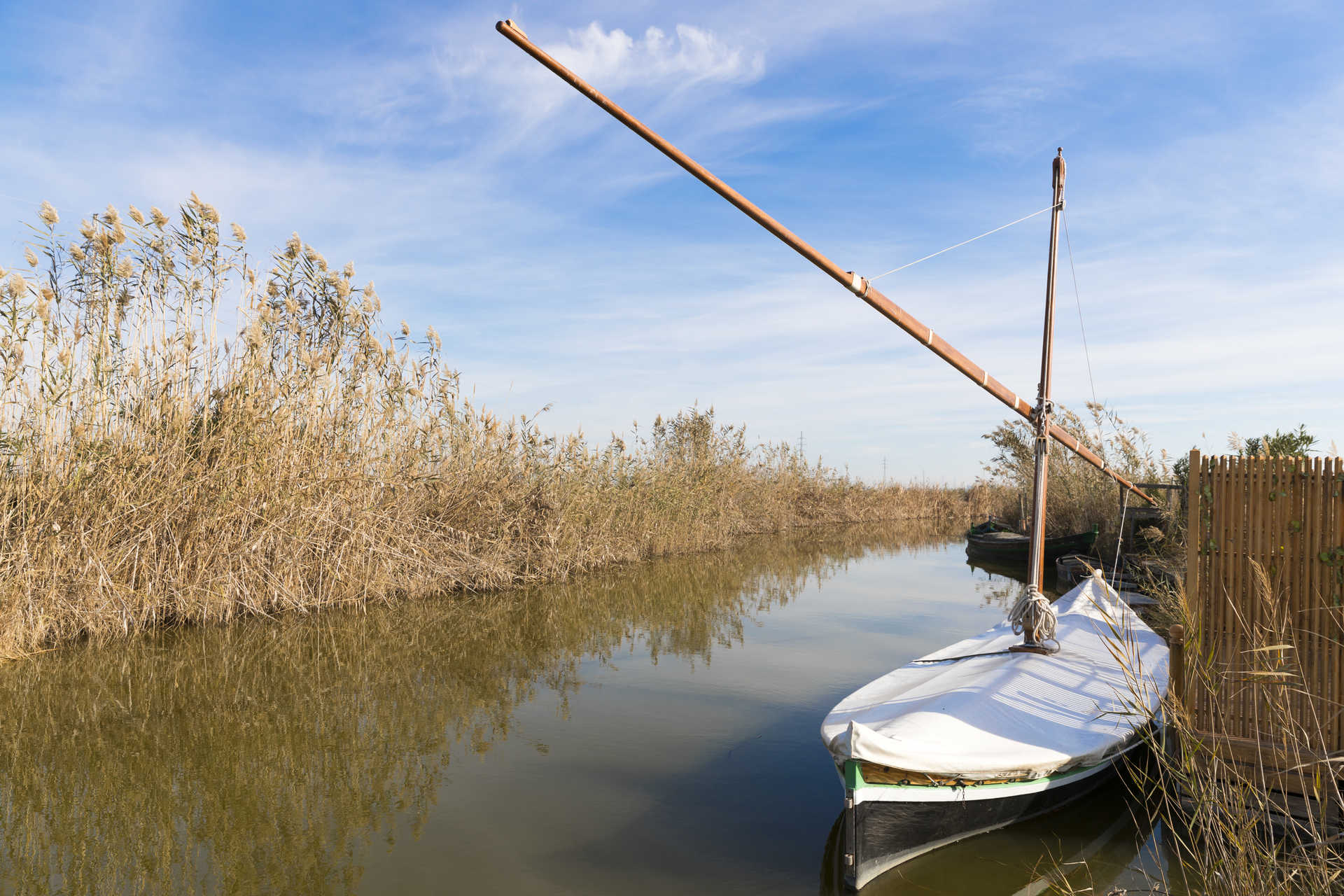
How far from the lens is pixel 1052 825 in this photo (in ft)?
17.4

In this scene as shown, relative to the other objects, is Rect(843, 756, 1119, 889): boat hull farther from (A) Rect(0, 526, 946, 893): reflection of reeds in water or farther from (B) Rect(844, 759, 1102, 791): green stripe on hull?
(A) Rect(0, 526, 946, 893): reflection of reeds in water

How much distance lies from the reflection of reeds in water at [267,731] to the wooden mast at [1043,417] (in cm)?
442

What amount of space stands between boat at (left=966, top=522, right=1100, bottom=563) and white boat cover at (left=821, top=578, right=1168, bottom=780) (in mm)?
10472

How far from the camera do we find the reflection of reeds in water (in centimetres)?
478

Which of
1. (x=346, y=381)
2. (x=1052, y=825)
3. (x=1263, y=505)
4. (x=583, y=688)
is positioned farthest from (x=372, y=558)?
(x=1263, y=505)

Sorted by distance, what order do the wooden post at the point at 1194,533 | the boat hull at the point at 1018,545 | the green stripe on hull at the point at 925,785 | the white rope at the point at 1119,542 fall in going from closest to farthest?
the green stripe on hull at the point at 925,785
the wooden post at the point at 1194,533
the white rope at the point at 1119,542
the boat hull at the point at 1018,545

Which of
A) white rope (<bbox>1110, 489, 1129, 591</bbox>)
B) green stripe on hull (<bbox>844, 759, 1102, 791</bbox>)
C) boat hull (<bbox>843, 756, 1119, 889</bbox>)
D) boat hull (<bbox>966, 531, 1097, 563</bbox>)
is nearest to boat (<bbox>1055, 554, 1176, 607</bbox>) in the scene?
white rope (<bbox>1110, 489, 1129, 591</bbox>)

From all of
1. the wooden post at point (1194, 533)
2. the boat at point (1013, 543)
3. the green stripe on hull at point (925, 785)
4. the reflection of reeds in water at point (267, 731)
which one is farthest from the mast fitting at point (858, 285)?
the boat at point (1013, 543)

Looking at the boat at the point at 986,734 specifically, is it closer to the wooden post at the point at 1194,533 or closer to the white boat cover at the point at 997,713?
the white boat cover at the point at 997,713

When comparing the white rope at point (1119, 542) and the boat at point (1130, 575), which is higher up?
the white rope at point (1119, 542)

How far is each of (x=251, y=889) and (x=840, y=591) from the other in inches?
486

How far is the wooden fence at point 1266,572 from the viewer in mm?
4754

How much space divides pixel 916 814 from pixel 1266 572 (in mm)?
2604

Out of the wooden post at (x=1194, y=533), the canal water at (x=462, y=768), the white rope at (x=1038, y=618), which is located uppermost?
the wooden post at (x=1194, y=533)
